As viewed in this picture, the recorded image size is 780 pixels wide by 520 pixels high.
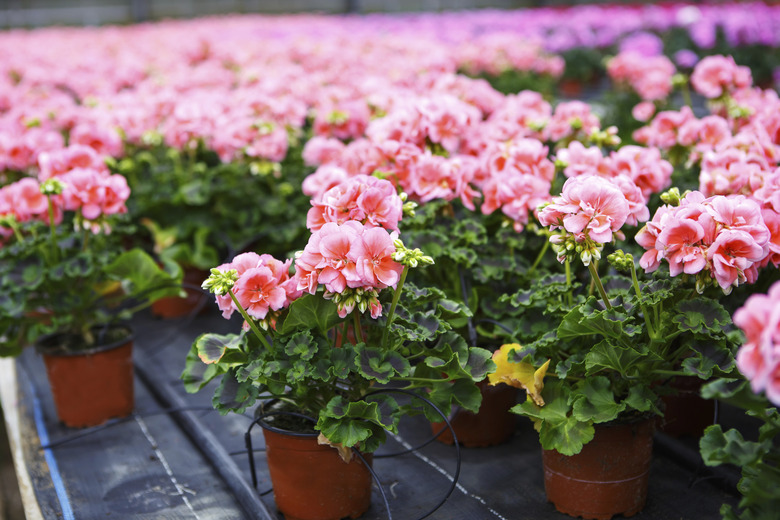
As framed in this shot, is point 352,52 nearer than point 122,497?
No

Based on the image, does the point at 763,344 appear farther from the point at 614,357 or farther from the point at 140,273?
the point at 140,273

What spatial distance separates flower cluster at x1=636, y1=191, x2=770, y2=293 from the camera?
144 centimetres

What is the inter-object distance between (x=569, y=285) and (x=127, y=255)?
142 centimetres

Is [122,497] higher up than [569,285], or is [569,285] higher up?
[569,285]

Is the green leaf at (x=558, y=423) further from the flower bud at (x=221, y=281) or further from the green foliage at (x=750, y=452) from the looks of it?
the flower bud at (x=221, y=281)

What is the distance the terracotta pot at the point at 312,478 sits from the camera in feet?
5.64

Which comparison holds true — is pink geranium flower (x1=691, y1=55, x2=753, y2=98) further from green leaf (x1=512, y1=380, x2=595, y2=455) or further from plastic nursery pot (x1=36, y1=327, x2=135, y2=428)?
plastic nursery pot (x1=36, y1=327, x2=135, y2=428)

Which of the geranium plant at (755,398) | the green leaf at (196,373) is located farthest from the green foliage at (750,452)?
the green leaf at (196,373)

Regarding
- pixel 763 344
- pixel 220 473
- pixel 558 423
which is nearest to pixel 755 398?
pixel 763 344

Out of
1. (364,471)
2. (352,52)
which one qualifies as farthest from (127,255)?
(352,52)

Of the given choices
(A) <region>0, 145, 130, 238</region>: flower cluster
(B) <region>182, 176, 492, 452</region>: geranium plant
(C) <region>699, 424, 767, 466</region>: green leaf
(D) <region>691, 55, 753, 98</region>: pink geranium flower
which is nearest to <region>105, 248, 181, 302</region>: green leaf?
(A) <region>0, 145, 130, 238</region>: flower cluster

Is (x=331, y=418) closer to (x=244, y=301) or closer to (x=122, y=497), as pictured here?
(x=244, y=301)

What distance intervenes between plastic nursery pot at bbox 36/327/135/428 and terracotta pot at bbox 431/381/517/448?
42.4 inches

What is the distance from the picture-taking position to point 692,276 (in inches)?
65.3
